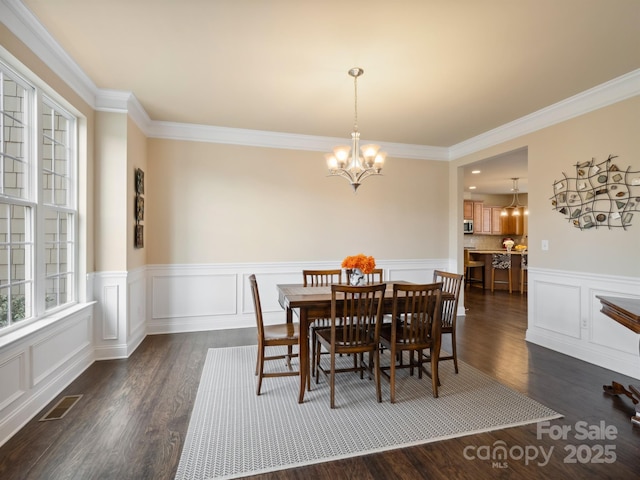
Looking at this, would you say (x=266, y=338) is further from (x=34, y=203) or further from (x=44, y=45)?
(x=44, y=45)

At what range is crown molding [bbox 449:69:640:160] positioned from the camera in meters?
3.07

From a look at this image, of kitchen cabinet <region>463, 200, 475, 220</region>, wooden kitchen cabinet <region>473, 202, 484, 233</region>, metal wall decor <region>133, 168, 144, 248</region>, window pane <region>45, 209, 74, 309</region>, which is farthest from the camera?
wooden kitchen cabinet <region>473, 202, 484, 233</region>

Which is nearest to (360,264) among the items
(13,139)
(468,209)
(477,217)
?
(13,139)

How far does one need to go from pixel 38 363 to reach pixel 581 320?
5.05 metres

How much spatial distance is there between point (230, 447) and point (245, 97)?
127 inches

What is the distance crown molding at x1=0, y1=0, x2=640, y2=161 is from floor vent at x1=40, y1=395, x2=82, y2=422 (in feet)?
8.77

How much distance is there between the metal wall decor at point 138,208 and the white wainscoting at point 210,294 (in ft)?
1.94

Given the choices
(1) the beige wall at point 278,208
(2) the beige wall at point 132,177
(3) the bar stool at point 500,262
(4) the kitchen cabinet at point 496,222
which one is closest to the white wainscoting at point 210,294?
(1) the beige wall at point 278,208

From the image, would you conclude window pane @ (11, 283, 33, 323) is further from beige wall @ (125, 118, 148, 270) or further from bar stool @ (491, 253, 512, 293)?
bar stool @ (491, 253, 512, 293)

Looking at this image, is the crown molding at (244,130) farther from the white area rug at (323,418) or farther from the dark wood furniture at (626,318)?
the white area rug at (323,418)

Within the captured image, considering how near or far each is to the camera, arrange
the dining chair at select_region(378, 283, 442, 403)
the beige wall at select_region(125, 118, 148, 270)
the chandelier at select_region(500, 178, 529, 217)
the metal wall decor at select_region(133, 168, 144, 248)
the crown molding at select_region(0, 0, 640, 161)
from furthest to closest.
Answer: the chandelier at select_region(500, 178, 529, 217)
the metal wall decor at select_region(133, 168, 144, 248)
the beige wall at select_region(125, 118, 148, 270)
the dining chair at select_region(378, 283, 442, 403)
the crown molding at select_region(0, 0, 640, 161)

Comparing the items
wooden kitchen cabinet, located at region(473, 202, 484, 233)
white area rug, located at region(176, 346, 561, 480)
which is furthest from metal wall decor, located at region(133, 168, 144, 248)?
wooden kitchen cabinet, located at region(473, 202, 484, 233)

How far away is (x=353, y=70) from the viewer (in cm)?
290

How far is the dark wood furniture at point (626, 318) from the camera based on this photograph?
2266mm
